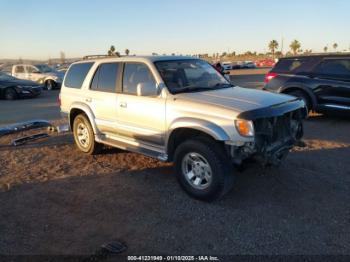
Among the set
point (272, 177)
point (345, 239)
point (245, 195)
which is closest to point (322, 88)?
point (272, 177)

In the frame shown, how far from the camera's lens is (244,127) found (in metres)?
4.12

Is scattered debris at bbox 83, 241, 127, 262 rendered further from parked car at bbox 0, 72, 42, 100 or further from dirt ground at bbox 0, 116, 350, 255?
parked car at bbox 0, 72, 42, 100

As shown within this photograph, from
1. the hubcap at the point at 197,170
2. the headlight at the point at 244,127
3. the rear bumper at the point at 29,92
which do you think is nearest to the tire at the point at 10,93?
the rear bumper at the point at 29,92

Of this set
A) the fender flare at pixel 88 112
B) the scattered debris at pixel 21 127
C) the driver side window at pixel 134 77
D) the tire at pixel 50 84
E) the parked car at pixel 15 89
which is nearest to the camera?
the driver side window at pixel 134 77

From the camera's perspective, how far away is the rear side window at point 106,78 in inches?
235

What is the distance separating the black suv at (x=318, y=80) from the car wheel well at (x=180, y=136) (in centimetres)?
590

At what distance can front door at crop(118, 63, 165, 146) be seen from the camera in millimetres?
5086

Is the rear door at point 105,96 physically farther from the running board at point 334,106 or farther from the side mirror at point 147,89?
the running board at point 334,106

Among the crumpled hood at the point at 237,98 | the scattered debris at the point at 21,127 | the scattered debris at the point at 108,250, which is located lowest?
the scattered debris at the point at 108,250

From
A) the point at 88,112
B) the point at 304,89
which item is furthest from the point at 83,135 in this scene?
the point at 304,89

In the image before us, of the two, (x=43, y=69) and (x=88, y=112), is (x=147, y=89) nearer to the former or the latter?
(x=88, y=112)

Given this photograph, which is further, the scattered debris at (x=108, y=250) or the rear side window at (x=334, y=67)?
the rear side window at (x=334, y=67)

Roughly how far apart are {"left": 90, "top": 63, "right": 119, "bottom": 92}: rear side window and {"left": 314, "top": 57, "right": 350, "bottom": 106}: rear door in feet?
19.4

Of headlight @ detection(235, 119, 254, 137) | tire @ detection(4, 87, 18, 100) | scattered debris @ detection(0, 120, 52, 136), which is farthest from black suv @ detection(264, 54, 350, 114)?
tire @ detection(4, 87, 18, 100)
